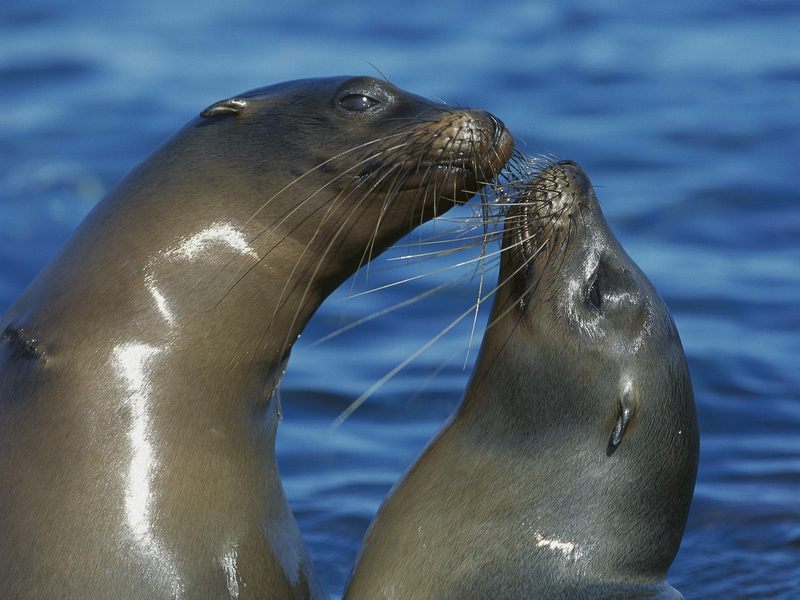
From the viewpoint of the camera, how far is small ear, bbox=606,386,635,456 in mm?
5949

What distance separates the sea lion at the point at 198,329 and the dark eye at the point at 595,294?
0.72 m

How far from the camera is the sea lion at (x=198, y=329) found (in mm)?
5176

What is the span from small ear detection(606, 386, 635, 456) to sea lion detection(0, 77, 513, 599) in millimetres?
951

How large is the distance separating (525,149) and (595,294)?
611 cm

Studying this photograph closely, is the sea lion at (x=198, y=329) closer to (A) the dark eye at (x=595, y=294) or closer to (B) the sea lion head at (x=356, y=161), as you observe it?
(B) the sea lion head at (x=356, y=161)

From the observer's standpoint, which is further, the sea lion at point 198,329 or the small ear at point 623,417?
the small ear at point 623,417

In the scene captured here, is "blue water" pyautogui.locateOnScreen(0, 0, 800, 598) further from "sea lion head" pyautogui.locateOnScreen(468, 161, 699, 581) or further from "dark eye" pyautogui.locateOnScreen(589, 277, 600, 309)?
"dark eye" pyautogui.locateOnScreen(589, 277, 600, 309)

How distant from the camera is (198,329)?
533 centimetres

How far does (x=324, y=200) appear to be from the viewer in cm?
545

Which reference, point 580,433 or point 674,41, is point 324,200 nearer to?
point 580,433

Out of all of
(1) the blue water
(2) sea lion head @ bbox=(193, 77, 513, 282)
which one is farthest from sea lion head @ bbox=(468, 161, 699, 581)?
(2) sea lion head @ bbox=(193, 77, 513, 282)

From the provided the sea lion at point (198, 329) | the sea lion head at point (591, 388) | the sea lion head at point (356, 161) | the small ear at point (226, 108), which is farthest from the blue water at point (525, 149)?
the small ear at point (226, 108)

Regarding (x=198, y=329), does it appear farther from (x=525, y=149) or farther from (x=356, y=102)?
(x=525, y=149)

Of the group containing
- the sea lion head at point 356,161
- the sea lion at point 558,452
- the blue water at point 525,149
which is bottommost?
the blue water at point 525,149
